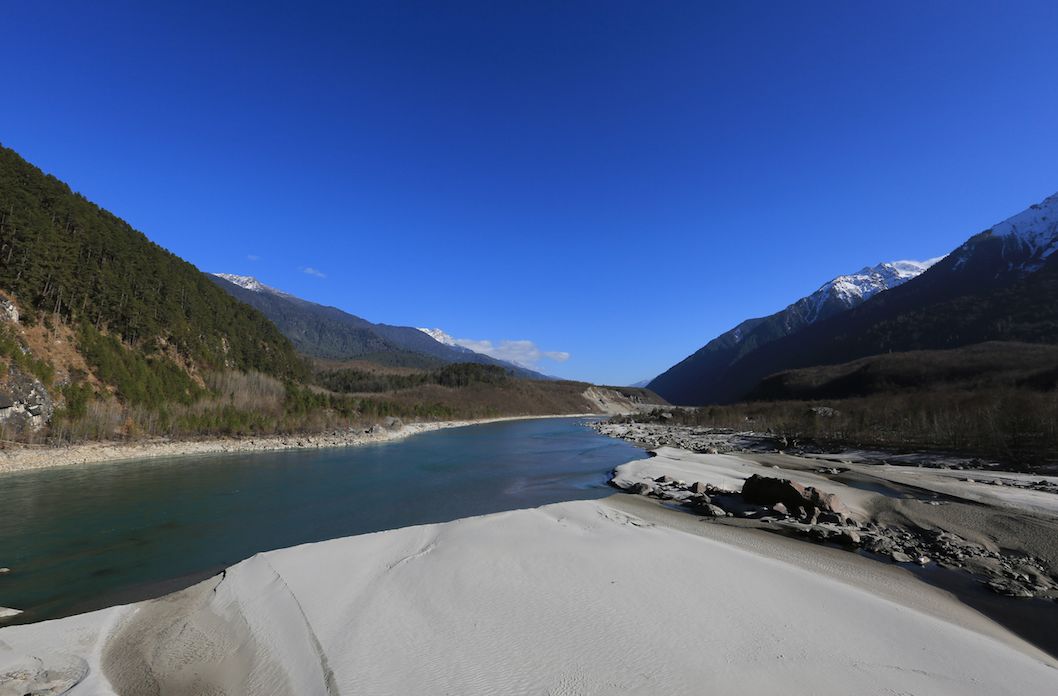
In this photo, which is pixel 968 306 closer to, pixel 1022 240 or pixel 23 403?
pixel 1022 240

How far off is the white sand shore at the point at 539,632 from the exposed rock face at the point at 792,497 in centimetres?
481

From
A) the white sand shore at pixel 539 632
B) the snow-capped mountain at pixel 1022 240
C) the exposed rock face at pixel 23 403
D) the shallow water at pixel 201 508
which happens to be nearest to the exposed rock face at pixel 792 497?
the white sand shore at pixel 539 632

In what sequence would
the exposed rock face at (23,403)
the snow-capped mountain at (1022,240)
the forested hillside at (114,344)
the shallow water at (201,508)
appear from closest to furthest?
the shallow water at (201,508)
the exposed rock face at (23,403)
the forested hillside at (114,344)
the snow-capped mountain at (1022,240)

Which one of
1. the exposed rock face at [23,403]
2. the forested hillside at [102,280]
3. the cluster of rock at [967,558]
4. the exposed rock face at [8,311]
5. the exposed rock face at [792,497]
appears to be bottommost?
the cluster of rock at [967,558]

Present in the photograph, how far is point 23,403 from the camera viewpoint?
35.5m

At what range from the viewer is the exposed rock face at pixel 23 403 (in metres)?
34.1

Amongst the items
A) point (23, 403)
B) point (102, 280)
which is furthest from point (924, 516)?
point (102, 280)

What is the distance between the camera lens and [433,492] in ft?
81.4

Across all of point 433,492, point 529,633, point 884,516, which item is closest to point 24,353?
point 433,492

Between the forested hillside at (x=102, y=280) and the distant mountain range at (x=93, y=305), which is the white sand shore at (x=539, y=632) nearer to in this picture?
the distant mountain range at (x=93, y=305)

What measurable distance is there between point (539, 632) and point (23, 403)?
158 ft

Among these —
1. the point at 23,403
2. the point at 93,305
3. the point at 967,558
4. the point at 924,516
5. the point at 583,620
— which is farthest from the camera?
the point at 93,305

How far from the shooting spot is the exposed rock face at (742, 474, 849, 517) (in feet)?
54.9

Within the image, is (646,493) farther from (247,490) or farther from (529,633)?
(247,490)
